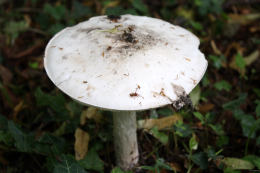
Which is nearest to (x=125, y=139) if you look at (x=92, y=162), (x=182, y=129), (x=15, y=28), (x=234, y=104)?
(x=92, y=162)

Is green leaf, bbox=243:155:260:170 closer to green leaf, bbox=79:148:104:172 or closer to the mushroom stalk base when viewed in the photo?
the mushroom stalk base

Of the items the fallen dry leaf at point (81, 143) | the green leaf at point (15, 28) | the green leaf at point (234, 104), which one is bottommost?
the fallen dry leaf at point (81, 143)

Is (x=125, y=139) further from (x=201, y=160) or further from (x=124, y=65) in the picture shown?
(x=124, y=65)

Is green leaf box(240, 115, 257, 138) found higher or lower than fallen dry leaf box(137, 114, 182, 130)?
higher

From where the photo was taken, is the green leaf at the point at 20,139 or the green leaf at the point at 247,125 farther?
the green leaf at the point at 247,125

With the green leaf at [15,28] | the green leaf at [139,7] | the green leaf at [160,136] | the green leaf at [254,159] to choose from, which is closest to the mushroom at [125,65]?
the green leaf at [160,136]

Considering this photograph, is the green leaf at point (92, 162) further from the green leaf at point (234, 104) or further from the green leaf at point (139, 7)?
the green leaf at point (139, 7)

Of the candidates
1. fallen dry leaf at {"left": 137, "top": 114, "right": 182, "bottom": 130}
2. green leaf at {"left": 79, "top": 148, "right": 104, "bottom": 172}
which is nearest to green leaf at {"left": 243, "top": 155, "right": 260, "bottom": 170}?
fallen dry leaf at {"left": 137, "top": 114, "right": 182, "bottom": 130}
